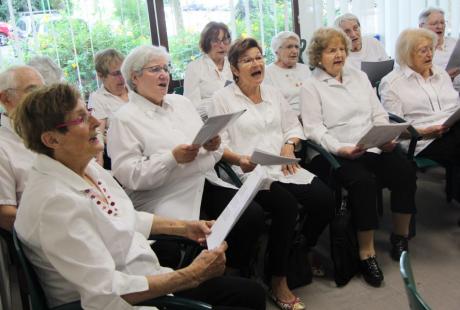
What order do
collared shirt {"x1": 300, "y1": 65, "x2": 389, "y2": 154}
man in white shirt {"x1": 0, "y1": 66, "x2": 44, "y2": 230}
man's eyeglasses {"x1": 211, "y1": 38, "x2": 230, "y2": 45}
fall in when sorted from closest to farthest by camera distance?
man in white shirt {"x1": 0, "y1": 66, "x2": 44, "y2": 230}
collared shirt {"x1": 300, "y1": 65, "x2": 389, "y2": 154}
man's eyeglasses {"x1": 211, "y1": 38, "x2": 230, "y2": 45}

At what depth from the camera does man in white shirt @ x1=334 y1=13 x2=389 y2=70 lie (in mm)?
3566

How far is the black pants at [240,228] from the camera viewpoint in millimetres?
1901

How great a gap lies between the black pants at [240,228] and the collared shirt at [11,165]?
2.73 ft

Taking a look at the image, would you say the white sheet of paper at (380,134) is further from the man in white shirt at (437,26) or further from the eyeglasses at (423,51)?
the man in white shirt at (437,26)

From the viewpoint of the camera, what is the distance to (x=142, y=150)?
1.95 meters

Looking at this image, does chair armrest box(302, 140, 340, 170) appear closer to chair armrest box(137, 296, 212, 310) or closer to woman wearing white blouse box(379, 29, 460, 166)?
woman wearing white blouse box(379, 29, 460, 166)

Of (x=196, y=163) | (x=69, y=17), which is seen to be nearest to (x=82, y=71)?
(x=69, y=17)

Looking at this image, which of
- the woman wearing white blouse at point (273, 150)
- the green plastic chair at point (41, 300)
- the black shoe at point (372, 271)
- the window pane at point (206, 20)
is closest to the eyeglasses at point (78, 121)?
the green plastic chair at point (41, 300)

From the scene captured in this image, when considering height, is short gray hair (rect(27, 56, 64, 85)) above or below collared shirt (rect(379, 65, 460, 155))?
above

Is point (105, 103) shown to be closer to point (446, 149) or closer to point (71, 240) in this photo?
point (71, 240)

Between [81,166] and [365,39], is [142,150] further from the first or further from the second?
[365,39]

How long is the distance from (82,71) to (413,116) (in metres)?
2.50

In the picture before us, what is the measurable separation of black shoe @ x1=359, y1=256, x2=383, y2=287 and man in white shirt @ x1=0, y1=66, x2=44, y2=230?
1.66 metres

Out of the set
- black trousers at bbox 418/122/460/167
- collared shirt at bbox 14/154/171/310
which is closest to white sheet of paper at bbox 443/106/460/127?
black trousers at bbox 418/122/460/167
